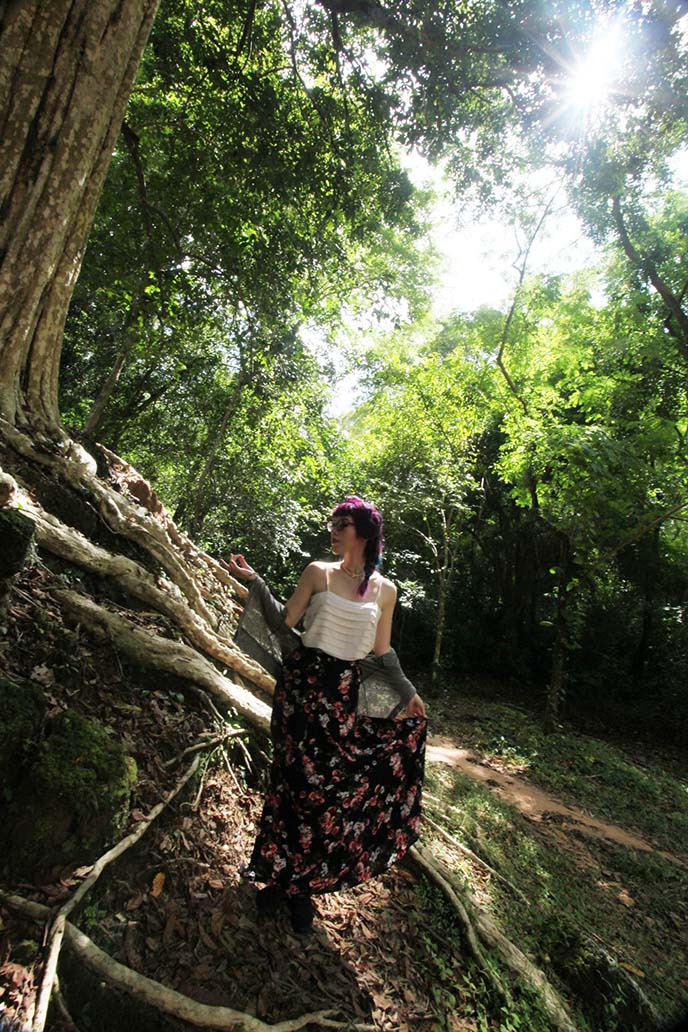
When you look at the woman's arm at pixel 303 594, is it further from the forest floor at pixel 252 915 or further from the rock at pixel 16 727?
the rock at pixel 16 727

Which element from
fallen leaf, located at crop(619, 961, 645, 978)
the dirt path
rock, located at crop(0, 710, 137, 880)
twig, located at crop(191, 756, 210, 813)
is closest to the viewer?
rock, located at crop(0, 710, 137, 880)

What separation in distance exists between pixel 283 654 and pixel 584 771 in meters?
7.62

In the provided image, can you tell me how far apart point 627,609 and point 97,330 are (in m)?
14.8

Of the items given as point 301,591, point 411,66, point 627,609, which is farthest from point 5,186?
point 627,609

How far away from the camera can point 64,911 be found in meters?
1.88

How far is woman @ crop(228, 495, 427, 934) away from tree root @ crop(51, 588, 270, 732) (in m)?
0.71

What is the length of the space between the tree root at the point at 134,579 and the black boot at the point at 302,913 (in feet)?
4.57

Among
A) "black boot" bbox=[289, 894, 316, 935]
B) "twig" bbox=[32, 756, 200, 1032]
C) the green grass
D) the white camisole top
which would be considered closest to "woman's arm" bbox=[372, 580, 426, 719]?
the white camisole top

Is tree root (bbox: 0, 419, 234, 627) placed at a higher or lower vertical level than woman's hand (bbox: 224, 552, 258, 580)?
higher

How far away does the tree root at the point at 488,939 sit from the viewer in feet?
8.68

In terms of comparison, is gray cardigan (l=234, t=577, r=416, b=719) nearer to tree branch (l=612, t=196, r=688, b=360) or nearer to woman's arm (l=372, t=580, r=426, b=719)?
woman's arm (l=372, t=580, r=426, b=719)

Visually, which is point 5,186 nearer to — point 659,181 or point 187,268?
point 187,268

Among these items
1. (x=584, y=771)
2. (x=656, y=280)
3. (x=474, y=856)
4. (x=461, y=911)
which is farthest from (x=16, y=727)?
(x=656, y=280)

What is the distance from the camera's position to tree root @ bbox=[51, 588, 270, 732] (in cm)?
307
